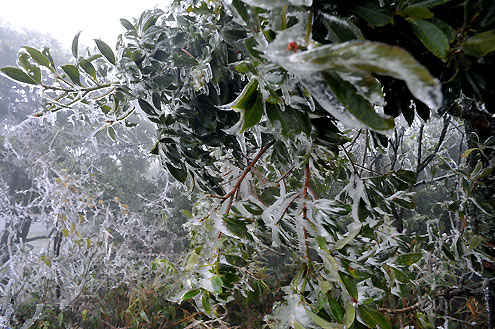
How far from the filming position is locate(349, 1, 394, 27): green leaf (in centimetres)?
21

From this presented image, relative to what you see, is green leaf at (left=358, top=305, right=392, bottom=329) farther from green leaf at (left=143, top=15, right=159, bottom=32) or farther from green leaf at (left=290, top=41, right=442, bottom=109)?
green leaf at (left=143, top=15, right=159, bottom=32)

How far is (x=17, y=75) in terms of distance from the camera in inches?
18.5

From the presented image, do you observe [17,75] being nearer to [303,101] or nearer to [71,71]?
[71,71]

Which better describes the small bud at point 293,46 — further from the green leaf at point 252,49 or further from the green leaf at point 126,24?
the green leaf at point 126,24

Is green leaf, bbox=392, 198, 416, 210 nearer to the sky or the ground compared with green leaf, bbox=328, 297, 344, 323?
nearer to the ground

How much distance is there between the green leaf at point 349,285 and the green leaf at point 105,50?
0.47m

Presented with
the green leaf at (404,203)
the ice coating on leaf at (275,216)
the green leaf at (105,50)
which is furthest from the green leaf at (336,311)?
the green leaf at (105,50)

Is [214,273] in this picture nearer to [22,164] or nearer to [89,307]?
[89,307]

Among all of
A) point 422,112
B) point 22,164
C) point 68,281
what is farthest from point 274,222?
point 22,164

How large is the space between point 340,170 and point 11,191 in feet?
19.4

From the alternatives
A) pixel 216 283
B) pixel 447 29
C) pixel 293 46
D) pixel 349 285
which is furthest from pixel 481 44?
pixel 216 283

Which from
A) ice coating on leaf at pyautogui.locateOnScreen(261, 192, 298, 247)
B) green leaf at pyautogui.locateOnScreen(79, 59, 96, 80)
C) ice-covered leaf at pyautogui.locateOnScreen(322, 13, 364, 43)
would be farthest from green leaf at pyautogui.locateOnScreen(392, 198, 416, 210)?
green leaf at pyautogui.locateOnScreen(79, 59, 96, 80)

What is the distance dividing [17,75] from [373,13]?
52cm

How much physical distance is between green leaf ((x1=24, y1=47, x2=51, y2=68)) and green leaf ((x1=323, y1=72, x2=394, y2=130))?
48cm
